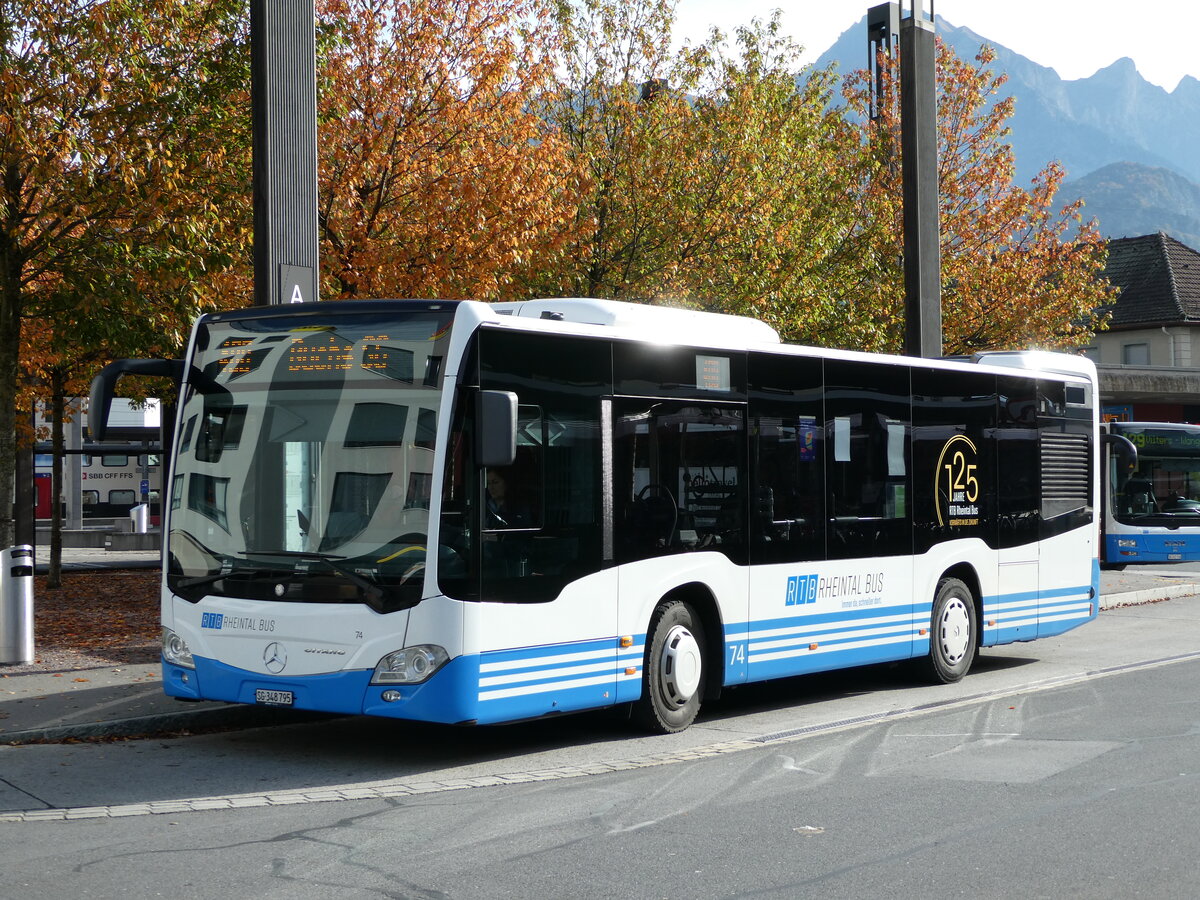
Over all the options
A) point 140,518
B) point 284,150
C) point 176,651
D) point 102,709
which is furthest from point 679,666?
point 140,518

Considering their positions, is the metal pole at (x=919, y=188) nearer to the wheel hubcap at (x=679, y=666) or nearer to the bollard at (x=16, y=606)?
the wheel hubcap at (x=679, y=666)

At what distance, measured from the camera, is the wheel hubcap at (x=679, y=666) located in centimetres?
973

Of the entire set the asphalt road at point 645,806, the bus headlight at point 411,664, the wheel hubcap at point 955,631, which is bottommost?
the asphalt road at point 645,806

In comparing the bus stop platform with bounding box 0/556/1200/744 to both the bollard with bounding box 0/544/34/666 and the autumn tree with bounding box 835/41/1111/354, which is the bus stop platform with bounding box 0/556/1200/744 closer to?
the bollard with bounding box 0/544/34/666

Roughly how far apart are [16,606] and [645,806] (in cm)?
680

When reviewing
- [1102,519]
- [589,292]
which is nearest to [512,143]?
[589,292]

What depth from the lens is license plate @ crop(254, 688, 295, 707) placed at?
855cm

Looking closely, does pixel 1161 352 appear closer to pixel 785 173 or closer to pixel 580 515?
pixel 785 173

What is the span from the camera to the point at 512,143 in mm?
17719

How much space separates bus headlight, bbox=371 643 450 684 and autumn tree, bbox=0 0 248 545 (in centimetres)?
711

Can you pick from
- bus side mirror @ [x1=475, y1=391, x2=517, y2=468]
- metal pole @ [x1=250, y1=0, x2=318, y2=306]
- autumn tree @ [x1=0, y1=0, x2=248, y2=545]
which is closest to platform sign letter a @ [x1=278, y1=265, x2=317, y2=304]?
metal pole @ [x1=250, y1=0, x2=318, y2=306]

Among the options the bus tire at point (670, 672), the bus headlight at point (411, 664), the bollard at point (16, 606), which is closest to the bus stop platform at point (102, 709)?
the bollard at point (16, 606)

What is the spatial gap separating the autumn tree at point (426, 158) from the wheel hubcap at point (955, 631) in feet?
22.2

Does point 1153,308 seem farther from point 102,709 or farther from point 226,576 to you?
point 226,576
